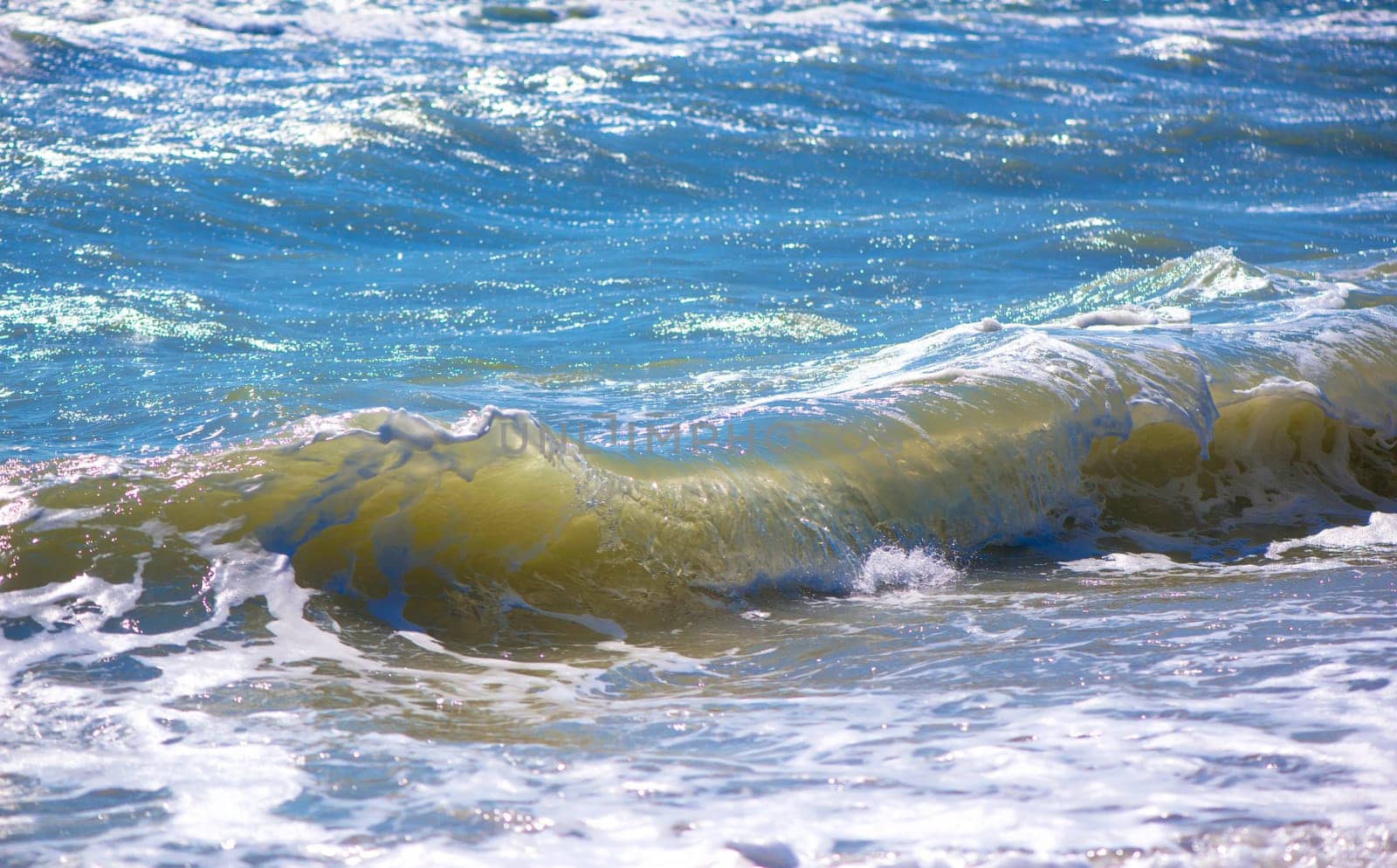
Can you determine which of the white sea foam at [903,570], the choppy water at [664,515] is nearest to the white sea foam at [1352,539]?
the choppy water at [664,515]

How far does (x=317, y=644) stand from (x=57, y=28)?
1228 centimetres

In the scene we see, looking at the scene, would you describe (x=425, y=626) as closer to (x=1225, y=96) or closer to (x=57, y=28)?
(x=57, y=28)

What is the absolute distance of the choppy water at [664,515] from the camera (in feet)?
7.85

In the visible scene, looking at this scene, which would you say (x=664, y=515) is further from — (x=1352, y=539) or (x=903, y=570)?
(x=1352, y=539)

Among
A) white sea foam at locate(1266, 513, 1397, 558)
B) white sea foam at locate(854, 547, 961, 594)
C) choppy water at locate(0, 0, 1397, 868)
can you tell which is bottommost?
white sea foam at locate(1266, 513, 1397, 558)

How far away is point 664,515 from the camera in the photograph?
4.09 m

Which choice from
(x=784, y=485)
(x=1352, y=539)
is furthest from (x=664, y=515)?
(x=1352, y=539)

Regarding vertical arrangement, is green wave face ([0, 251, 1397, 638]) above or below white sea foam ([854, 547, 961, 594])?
above

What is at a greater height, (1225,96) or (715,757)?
(1225,96)

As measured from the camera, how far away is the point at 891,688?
3.04m

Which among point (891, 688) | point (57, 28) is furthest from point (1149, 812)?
point (57, 28)

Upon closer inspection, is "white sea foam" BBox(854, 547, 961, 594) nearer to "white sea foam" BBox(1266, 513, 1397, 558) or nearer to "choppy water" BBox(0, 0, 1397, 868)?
"choppy water" BBox(0, 0, 1397, 868)

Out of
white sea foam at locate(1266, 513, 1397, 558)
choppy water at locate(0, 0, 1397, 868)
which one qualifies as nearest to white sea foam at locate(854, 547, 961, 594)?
choppy water at locate(0, 0, 1397, 868)

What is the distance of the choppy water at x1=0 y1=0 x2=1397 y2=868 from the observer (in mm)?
2393
